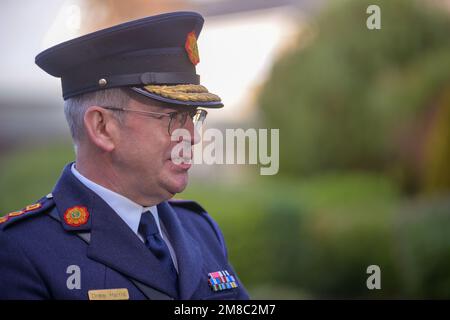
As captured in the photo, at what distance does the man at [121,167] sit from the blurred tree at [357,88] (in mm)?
5686

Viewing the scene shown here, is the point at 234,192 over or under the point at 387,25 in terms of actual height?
under

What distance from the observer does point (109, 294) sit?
7.02ft

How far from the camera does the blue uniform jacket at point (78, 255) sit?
6.78 feet

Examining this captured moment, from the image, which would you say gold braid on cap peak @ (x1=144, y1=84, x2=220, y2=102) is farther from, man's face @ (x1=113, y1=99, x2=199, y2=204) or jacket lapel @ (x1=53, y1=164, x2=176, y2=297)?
jacket lapel @ (x1=53, y1=164, x2=176, y2=297)

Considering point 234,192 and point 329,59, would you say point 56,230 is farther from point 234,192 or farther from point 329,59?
point 329,59

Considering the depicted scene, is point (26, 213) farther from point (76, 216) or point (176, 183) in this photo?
point (176, 183)

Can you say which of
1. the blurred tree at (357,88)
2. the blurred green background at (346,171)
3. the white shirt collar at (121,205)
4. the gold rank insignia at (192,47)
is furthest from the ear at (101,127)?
the blurred tree at (357,88)

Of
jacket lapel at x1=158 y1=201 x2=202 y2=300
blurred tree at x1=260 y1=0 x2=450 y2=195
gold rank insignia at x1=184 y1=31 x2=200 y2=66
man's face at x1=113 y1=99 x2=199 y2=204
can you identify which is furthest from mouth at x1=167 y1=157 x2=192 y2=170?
blurred tree at x1=260 y1=0 x2=450 y2=195

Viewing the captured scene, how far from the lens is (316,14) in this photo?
27.5 ft

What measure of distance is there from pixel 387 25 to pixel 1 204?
517cm

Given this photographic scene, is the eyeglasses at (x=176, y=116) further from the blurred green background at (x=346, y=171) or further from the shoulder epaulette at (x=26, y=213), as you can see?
the blurred green background at (x=346, y=171)

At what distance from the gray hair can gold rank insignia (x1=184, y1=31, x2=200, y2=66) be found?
28 cm

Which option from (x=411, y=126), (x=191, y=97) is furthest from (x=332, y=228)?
(x=191, y=97)
